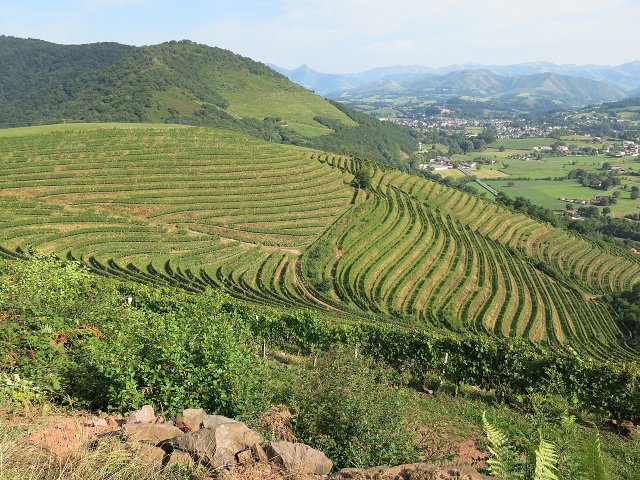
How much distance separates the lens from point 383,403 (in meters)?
9.52

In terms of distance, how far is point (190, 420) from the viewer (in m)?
7.81

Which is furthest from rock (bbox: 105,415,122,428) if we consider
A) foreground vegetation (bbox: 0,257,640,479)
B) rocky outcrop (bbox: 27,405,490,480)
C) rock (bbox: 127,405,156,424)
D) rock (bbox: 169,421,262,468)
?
rock (bbox: 169,421,262,468)

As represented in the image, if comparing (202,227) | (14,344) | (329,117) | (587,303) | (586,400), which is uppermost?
(329,117)

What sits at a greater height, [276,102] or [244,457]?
[276,102]

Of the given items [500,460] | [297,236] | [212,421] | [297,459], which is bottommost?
[297,236]

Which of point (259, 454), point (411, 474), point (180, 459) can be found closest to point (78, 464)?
point (180, 459)

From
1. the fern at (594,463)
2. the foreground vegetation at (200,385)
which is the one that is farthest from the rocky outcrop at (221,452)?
the fern at (594,463)

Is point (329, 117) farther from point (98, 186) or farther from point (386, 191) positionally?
point (98, 186)

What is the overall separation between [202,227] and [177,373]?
46.1 metres

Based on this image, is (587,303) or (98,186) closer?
(587,303)

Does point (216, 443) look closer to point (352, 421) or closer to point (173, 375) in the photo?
point (173, 375)

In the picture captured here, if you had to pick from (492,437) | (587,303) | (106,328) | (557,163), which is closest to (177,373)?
(106,328)

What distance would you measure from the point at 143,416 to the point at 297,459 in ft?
9.95

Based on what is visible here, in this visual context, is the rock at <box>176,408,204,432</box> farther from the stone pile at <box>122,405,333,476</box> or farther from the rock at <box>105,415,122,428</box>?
the rock at <box>105,415,122,428</box>
